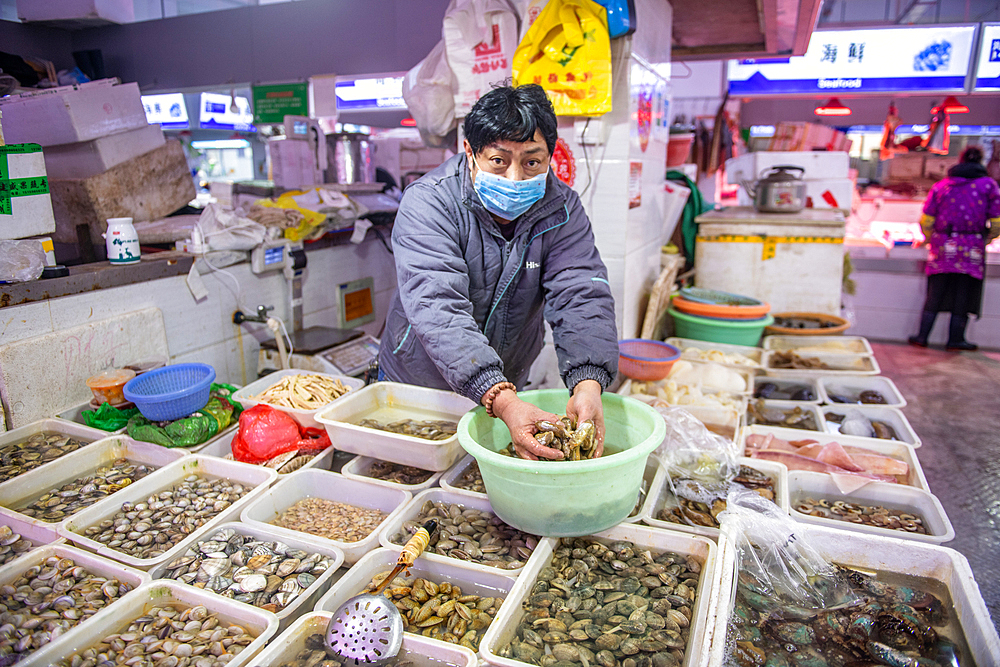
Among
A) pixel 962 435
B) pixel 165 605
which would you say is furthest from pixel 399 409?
pixel 962 435

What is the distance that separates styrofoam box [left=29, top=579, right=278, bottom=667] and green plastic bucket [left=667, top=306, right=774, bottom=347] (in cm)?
312

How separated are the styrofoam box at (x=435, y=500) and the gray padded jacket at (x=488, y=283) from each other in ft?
1.16

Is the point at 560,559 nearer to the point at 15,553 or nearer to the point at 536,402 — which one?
the point at 536,402

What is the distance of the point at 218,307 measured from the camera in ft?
10.9

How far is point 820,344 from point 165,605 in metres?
3.82

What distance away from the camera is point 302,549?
1.73 meters

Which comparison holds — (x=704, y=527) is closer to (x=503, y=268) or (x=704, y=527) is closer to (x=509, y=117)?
(x=503, y=268)

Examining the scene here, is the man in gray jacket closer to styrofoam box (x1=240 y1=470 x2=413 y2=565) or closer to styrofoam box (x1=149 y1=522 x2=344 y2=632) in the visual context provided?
styrofoam box (x1=240 y1=470 x2=413 y2=565)

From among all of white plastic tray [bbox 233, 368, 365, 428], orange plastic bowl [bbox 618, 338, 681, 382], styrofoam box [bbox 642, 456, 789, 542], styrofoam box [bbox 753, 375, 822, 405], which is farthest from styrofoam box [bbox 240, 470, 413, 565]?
styrofoam box [bbox 753, 375, 822, 405]

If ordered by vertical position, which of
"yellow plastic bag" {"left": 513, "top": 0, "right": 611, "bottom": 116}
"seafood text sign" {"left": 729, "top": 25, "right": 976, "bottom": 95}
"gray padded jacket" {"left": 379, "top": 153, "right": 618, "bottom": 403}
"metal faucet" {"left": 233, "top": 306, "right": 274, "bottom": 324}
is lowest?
"metal faucet" {"left": 233, "top": 306, "right": 274, "bottom": 324}

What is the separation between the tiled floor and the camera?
270 centimetres

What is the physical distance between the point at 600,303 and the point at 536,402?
39cm

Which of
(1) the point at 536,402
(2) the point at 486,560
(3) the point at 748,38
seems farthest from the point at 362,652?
(3) the point at 748,38

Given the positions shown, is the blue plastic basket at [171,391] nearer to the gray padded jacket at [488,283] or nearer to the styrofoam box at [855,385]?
the gray padded jacket at [488,283]
